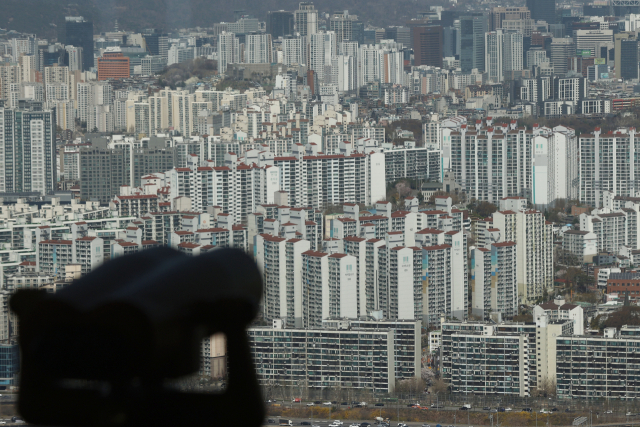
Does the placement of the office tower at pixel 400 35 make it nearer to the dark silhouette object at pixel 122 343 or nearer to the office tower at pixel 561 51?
the office tower at pixel 561 51

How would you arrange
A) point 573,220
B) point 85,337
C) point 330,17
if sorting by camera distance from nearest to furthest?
point 85,337 → point 573,220 → point 330,17

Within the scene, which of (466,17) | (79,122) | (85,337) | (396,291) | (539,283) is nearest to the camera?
(85,337)

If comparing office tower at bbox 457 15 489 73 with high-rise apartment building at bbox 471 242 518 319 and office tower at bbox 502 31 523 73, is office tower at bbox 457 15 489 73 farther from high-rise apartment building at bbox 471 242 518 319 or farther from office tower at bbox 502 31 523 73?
high-rise apartment building at bbox 471 242 518 319

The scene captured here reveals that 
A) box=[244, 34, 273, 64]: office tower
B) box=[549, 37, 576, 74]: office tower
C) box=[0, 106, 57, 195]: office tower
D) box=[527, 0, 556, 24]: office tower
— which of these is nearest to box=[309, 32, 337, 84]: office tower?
box=[244, 34, 273, 64]: office tower

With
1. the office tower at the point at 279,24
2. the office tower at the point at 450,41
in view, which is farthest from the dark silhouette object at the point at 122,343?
the office tower at the point at 450,41

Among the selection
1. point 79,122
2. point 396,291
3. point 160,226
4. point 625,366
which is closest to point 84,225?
A: point 160,226

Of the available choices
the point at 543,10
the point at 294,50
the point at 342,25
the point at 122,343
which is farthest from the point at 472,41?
the point at 122,343

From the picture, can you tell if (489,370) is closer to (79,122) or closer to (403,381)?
(403,381)
